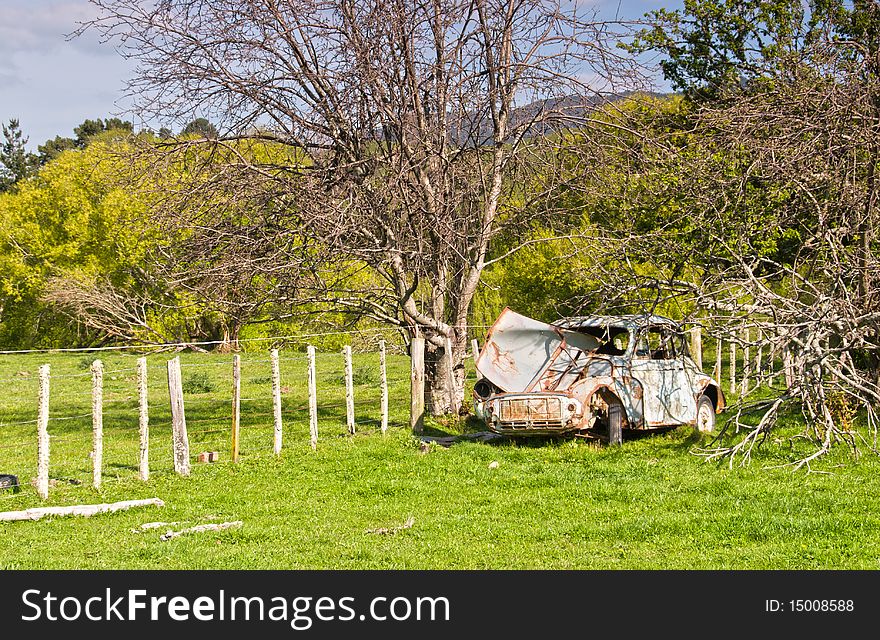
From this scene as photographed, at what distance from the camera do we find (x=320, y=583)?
263 inches

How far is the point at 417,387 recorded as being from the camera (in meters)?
15.3

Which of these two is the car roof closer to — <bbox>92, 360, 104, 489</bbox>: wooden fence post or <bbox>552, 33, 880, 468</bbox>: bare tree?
<bbox>552, 33, 880, 468</bbox>: bare tree

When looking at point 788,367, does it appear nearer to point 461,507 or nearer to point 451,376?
point 461,507

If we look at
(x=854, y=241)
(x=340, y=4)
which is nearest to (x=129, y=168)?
(x=340, y=4)

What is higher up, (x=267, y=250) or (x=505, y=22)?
(x=505, y=22)

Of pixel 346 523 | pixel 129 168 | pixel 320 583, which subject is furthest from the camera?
pixel 129 168

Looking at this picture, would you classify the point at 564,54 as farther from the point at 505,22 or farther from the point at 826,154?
the point at 826,154

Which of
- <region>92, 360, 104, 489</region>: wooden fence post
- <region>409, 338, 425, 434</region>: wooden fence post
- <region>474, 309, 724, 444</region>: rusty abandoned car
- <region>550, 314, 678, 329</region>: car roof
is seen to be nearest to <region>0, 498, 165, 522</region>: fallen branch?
<region>92, 360, 104, 489</region>: wooden fence post

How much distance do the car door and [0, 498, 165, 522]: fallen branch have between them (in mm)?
6955

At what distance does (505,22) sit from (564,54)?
1.15 m

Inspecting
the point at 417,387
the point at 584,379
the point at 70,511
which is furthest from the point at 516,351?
the point at 70,511

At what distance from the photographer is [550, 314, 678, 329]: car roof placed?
13.2 m

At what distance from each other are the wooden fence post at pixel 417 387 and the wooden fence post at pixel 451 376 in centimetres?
83

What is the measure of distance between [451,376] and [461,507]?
6.68m
